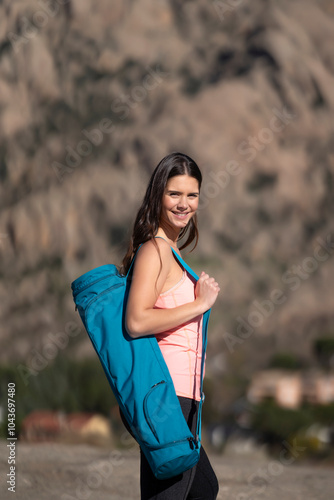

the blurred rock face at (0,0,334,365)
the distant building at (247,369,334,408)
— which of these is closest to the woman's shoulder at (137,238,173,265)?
the distant building at (247,369,334,408)

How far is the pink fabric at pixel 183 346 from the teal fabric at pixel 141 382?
7 cm

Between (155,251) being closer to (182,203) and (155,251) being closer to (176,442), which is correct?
(182,203)

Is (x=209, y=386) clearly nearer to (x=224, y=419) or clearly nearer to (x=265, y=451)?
(x=224, y=419)

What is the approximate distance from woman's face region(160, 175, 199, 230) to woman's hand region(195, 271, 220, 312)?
204mm

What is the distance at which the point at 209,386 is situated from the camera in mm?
5613

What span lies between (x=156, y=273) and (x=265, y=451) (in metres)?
3.72

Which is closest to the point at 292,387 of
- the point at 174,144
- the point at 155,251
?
the point at 174,144

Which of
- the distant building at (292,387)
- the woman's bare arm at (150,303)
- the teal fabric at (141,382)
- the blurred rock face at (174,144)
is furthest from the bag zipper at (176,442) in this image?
the blurred rock face at (174,144)

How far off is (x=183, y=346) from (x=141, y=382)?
0.19m

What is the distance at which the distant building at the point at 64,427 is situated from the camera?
5.00 metres

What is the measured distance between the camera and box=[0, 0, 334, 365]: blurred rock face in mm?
6980

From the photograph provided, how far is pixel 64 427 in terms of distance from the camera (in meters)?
5.06

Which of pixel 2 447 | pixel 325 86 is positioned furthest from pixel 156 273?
pixel 325 86

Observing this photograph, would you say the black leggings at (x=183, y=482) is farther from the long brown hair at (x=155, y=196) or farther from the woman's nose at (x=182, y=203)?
the woman's nose at (x=182, y=203)
